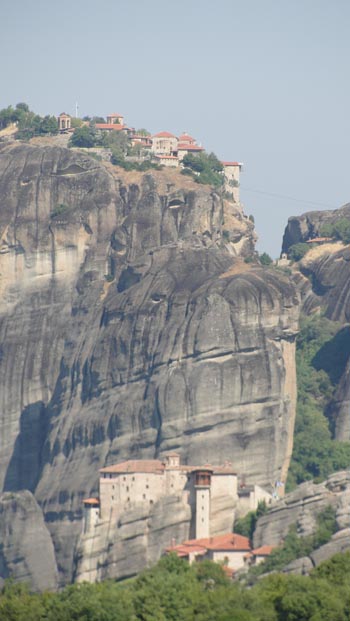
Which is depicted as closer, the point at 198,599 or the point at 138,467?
the point at 198,599

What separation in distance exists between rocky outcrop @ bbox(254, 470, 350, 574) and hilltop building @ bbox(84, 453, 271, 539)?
3.82 meters

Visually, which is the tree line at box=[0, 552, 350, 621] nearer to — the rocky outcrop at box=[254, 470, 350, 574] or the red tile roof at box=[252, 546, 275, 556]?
the red tile roof at box=[252, 546, 275, 556]

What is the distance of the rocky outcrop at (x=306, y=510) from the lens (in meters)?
184

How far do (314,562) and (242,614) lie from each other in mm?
16185

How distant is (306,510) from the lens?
185 meters

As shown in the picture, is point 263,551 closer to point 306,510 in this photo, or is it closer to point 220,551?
point 220,551

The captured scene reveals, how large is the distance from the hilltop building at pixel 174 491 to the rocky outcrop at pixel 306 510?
12.5 ft

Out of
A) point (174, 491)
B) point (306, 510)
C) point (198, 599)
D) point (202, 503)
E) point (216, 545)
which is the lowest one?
point (216, 545)

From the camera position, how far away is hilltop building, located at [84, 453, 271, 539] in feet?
624

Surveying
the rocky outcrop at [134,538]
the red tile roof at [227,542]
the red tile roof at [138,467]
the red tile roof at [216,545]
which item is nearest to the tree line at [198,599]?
the red tile roof at [216,545]

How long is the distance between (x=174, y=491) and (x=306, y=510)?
867 centimetres

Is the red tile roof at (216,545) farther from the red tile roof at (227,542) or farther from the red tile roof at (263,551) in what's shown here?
the red tile roof at (263,551)

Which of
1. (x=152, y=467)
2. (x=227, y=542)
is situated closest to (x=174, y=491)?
(x=152, y=467)

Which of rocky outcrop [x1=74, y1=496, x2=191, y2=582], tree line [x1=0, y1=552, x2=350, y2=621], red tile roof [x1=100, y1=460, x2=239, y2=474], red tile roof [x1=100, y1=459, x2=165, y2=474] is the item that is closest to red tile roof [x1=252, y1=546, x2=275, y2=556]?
tree line [x1=0, y1=552, x2=350, y2=621]
